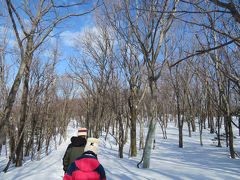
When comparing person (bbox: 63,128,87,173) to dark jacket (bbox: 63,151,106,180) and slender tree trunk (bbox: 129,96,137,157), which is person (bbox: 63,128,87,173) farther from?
slender tree trunk (bbox: 129,96,137,157)

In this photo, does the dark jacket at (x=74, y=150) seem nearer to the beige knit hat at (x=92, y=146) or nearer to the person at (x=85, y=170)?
the beige knit hat at (x=92, y=146)

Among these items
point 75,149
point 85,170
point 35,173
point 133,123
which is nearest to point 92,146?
point 85,170

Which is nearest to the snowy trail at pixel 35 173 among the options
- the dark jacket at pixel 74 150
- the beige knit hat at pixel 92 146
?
the dark jacket at pixel 74 150

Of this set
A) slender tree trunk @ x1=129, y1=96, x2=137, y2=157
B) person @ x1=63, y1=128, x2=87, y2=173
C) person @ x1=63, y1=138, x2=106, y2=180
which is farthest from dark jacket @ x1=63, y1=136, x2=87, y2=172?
slender tree trunk @ x1=129, y1=96, x2=137, y2=157

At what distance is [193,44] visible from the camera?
50.6 feet

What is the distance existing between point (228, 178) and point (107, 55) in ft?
32.6

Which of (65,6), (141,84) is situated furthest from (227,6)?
(141,84)

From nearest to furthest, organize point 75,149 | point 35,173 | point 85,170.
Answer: point 85,170
point 75,149
point 35,173

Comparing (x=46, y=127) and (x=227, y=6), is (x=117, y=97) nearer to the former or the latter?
(x=46, y=127)

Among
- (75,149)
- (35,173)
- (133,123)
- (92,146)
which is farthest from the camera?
(133,123)

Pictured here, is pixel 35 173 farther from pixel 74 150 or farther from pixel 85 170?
pixel 85 170

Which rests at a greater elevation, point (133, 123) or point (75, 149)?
point (133, 123)

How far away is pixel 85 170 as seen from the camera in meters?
2.74

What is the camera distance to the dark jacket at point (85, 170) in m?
2.72
